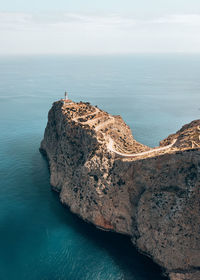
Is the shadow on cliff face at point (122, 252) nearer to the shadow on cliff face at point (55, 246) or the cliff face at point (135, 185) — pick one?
the shadow on cliff face at point (55, 246)

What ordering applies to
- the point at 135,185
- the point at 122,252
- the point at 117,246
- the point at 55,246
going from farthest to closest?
1. the point at 135,185
2. the point at 117,246
3. the point at 55,246
4. the point at 122,252

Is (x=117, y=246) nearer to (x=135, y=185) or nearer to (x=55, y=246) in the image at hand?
(x=55, y=246)

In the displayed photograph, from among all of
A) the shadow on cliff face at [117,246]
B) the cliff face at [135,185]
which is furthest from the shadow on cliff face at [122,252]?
the cliff face at [135,185]

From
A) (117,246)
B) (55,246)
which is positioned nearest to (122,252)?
(117,246)

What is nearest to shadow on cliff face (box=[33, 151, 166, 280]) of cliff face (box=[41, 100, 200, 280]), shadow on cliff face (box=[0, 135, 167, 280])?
shadow on cliff face (box=[0, 135, 167, 280])

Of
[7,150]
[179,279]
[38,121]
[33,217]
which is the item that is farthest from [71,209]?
[38,121]

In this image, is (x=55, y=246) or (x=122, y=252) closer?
(x=122, y=252)

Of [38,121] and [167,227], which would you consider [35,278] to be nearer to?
[167,227]
